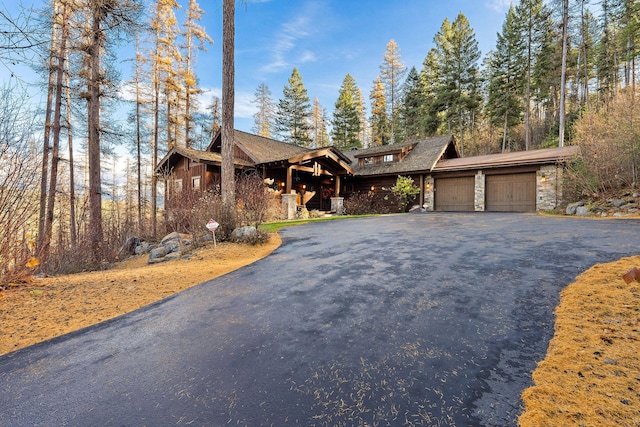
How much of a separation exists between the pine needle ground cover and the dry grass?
4.54 meters

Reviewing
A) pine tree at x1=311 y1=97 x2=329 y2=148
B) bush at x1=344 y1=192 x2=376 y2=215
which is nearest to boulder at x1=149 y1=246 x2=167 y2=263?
bush at x1=344 y1=192 x2=376 y2=215

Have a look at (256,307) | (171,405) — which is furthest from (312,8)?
(171,405)

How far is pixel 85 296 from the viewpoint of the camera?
4188 millimetres

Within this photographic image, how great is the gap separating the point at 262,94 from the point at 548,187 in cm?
3101

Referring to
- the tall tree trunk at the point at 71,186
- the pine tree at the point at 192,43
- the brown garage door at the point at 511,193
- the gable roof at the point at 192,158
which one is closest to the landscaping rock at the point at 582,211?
the brown garage door at the point at 511,193

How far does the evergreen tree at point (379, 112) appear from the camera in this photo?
112 feet

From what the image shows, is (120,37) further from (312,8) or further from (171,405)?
(312,8)

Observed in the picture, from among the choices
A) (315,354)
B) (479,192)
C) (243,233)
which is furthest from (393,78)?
(315,354)

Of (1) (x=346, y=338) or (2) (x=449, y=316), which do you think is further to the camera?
(2) (x=449, y=316)

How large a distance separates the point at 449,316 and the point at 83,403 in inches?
126

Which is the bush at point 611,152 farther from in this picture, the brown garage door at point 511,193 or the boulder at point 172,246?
the boulder at point 172,246

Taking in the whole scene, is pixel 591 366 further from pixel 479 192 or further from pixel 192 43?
pixel 192 43

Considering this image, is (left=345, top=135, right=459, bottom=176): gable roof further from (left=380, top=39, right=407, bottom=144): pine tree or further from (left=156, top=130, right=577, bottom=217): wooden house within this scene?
(left=380, top=39, right=407, bottom=144): pine tree

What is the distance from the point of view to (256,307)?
10.9ft
